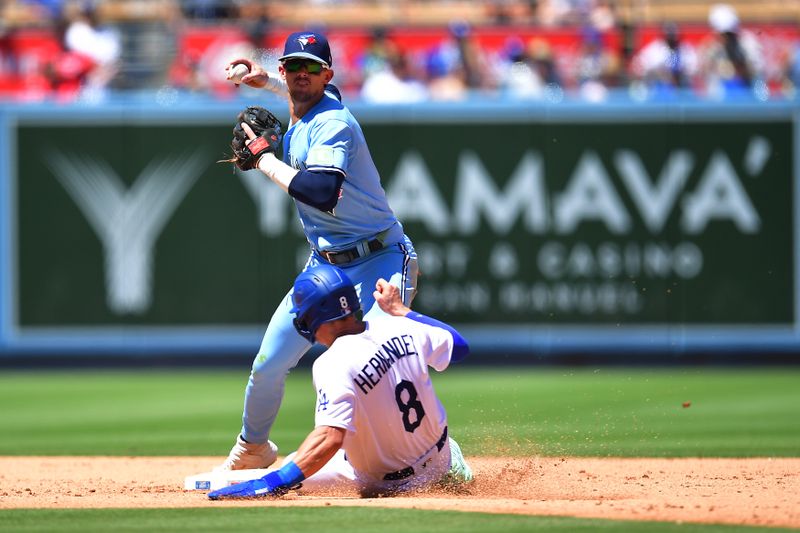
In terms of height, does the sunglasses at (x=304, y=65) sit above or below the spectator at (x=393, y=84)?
below

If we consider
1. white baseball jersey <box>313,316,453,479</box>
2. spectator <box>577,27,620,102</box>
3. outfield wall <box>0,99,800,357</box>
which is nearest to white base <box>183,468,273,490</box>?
white baseball jersey <box>313,316,453,479</box>

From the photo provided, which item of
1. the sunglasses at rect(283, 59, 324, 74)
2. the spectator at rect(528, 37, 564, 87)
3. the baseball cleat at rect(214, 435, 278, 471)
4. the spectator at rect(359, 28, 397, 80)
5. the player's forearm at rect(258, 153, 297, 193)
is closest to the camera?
the player's forearm at rect(258, 153, 297, 193)

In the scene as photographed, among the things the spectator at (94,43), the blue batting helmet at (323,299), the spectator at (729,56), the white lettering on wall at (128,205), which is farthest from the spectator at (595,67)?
the blue batting helmet at (323,299)

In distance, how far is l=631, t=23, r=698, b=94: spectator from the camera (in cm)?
1467

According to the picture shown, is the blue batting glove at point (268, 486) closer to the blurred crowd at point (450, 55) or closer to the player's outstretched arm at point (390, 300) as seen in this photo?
the player's outstretched arm at point (390, 300)

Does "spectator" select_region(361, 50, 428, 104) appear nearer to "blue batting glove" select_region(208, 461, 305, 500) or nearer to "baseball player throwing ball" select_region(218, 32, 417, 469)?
"baseball player throwing ball" select_region(218, 32, 417, 469)

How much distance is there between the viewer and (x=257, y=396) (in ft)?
22.2

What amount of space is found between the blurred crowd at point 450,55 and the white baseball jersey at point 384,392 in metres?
9.06

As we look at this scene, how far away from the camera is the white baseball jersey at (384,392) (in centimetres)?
544

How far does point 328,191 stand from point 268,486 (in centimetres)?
140

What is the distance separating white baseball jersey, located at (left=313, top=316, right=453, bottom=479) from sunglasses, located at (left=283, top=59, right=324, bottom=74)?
1.31 m

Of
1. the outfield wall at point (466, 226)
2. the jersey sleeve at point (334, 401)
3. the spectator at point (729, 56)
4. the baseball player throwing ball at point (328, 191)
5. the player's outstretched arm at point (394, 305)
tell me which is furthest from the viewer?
the spectator at point (729, 56)

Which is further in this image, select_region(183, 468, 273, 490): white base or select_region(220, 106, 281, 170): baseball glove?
select_region(183, 468, 273, 490): white base

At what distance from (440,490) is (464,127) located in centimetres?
879
